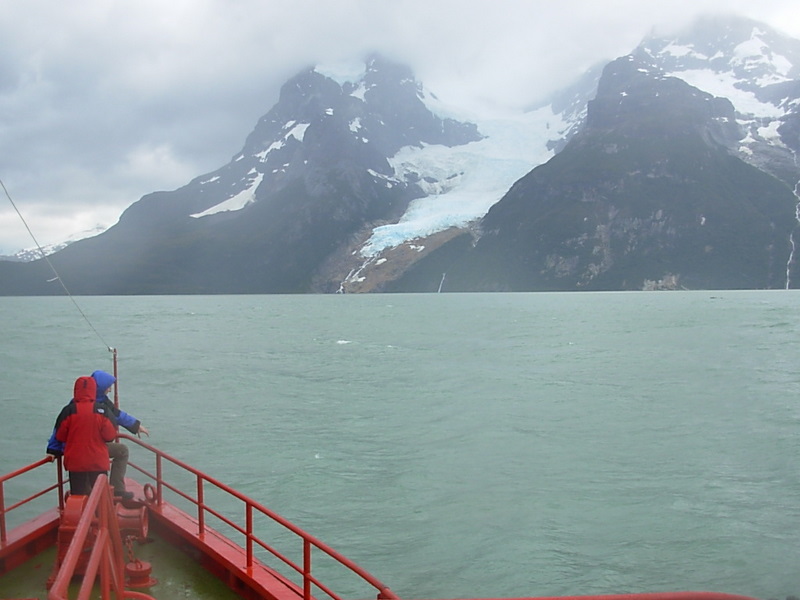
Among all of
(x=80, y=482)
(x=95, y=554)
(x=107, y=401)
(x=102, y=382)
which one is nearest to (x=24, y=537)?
(x=80, y=482)

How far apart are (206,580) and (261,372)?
36676 mm

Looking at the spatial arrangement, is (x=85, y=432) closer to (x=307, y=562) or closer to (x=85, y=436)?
(x=85, y=436)

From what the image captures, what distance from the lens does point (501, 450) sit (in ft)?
77.0

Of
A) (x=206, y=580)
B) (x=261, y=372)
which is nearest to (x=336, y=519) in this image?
(x=206, y=580)

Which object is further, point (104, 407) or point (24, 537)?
point (24, 537)

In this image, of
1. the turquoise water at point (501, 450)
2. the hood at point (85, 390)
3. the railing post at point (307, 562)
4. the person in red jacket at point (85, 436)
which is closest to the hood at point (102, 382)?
the person in red jacket at point (85, 436)

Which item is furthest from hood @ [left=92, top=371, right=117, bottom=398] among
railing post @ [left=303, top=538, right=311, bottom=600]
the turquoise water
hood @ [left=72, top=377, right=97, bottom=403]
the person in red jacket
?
the turquoise water

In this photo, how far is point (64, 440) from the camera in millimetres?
8430

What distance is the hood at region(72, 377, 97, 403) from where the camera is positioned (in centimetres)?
804

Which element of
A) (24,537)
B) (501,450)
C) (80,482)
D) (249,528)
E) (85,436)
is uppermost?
(85,436)

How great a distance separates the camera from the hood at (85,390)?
8039 mm

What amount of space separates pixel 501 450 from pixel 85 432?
1724 cm

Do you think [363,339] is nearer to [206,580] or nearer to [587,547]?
[587,547]

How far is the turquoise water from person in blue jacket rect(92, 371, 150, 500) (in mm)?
6165
